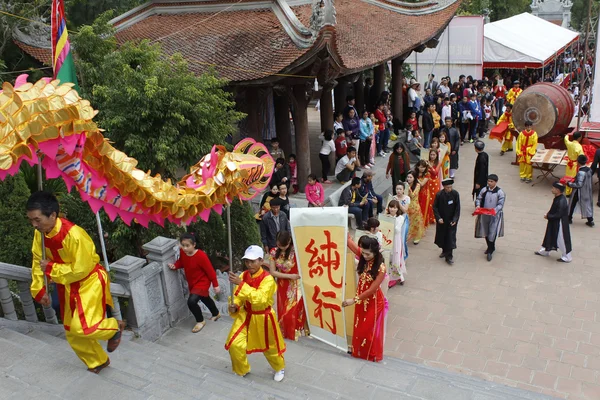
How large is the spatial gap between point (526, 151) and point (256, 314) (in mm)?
10097

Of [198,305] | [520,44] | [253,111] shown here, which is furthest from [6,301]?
[520,44]

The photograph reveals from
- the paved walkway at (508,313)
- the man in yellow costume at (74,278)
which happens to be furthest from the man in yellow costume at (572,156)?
the man in yellow costume at (74,278)

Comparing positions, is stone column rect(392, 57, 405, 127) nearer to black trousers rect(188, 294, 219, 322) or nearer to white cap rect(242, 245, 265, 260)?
black trousers rect(188, 294, 219, 322)

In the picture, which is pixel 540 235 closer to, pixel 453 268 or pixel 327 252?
pixel 453 268

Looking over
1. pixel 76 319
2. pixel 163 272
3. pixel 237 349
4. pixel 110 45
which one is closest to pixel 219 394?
pixel 237 349

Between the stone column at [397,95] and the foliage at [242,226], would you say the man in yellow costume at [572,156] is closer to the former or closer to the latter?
the stone column at [397,95]

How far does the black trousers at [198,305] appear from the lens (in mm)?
6172

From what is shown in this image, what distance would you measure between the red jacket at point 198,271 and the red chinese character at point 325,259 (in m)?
1.04

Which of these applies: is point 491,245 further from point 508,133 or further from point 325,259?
point 508,133

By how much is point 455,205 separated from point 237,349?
511 centimetres

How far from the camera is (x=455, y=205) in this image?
9.11 meters

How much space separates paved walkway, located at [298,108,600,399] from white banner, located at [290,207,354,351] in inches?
41.9

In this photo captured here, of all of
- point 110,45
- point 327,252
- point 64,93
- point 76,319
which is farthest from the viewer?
point 110,45

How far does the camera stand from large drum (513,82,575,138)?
46.0ft
